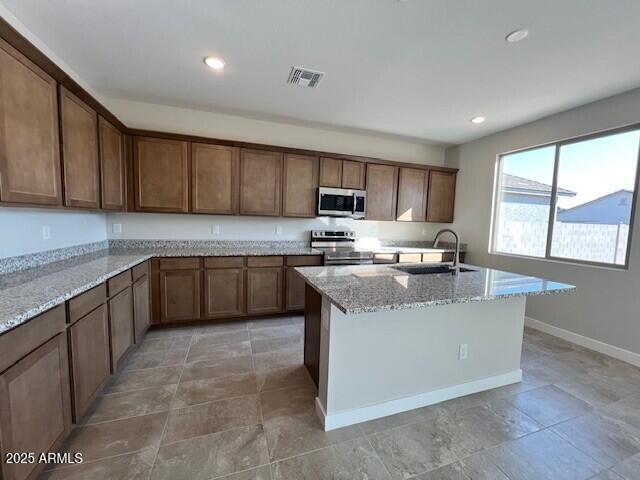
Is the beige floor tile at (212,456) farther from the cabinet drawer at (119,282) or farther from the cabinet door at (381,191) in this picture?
the cabinet door at (381,191)

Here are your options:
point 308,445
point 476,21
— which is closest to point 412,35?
point 476,21

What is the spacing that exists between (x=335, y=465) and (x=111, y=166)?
10.6ft

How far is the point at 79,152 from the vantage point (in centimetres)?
214

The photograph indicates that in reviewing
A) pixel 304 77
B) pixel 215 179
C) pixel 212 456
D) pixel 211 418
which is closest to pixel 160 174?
pixel 215 179

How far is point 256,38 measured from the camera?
6.73ft

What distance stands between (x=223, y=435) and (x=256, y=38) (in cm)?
278

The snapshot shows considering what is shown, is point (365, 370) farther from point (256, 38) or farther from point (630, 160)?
point (630, 160)

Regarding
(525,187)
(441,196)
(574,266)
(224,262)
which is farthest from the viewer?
(441,196)

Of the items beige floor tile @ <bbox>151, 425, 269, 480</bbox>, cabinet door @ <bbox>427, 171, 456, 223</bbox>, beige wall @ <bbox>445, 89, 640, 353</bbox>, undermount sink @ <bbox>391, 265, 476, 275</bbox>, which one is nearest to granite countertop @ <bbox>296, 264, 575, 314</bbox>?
undermount sink @ <bbox>391, 265, 476, 275</bbox>

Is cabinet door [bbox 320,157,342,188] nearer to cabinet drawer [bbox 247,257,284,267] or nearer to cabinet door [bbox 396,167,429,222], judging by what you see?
cabinet door [bbox 396,167,429,222]

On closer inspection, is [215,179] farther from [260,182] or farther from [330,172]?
[330,172]

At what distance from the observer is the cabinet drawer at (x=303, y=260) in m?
3.54

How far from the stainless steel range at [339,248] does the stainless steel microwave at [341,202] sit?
0.34m

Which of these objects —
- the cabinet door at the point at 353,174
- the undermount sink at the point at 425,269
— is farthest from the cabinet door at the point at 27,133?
the cabinet door at the point at 353,174
